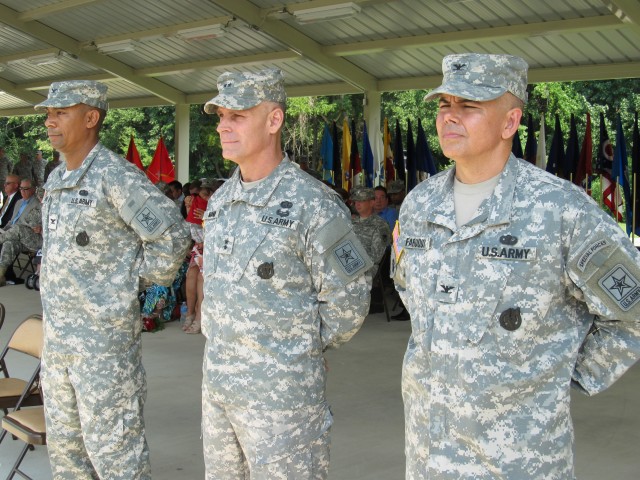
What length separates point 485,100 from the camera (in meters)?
2.25

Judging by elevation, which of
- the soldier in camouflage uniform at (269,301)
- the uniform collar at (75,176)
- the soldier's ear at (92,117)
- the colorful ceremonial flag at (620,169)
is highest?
the colorful ceremonial flag at (620,169)

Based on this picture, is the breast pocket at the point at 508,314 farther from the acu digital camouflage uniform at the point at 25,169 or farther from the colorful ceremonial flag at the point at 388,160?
the acu digital camouflage uniform at the point at 25,169

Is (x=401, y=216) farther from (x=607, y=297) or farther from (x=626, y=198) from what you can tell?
(x=626, y=198)

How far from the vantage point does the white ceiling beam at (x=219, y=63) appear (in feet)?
43.3

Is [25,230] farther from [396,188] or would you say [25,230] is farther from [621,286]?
[621,286]

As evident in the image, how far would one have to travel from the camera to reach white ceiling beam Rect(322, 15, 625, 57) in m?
9.61

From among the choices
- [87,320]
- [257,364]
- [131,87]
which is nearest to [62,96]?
[87,320]

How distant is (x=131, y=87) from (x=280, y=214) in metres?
16.0

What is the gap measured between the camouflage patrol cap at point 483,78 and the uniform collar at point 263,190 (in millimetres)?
785

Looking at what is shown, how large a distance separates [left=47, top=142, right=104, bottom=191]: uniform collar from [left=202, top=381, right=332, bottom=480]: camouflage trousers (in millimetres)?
1139

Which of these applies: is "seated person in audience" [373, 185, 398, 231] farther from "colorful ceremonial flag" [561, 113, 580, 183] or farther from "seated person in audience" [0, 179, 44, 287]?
"seated person in audience" [0, 179, 44, 287]

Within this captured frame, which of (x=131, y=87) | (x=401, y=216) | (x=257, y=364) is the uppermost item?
(x=131, y=87)

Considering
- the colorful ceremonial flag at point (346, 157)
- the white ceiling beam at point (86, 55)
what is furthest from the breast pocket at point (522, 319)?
the white ceiling beam at point (86, 55)

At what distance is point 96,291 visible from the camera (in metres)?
3.46
